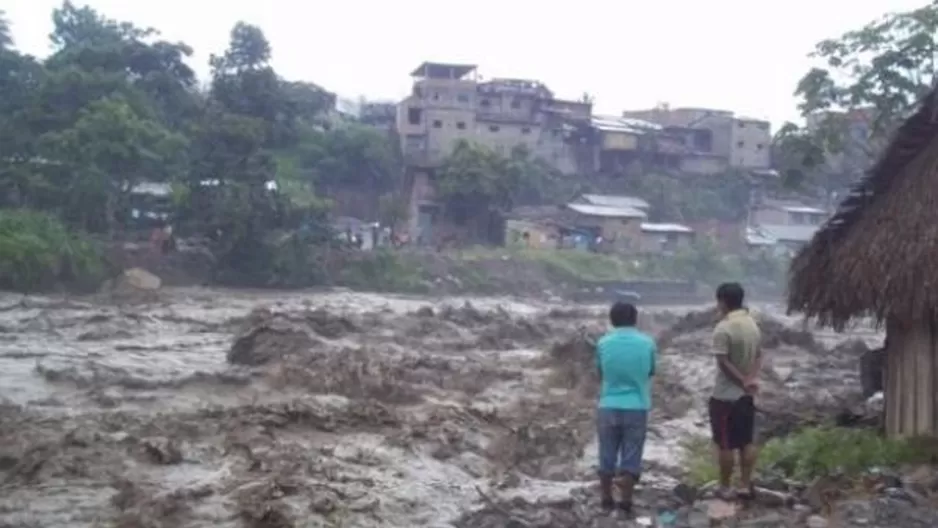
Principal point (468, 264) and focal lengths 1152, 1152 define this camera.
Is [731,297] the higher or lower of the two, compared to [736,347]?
higher

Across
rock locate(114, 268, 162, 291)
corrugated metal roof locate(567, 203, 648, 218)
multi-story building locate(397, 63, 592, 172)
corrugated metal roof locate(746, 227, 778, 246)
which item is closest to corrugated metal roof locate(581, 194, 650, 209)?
corrugated metal roof locate(567, 203, 648, 218)

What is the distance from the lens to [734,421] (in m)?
8.13

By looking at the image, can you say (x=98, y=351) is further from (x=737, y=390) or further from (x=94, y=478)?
(x=737, y=390)

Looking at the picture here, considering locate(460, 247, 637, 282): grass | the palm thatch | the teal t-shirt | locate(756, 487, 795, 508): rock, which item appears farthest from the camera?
locate(460, 247, 637, 282): grass

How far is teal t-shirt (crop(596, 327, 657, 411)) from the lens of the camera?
7785 mm

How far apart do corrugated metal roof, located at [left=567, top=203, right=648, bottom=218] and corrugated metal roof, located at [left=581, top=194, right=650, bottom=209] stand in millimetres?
534

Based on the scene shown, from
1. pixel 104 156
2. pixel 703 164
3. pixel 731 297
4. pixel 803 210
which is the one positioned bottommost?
pixel 731 297

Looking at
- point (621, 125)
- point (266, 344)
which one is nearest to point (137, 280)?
point (266, 344)

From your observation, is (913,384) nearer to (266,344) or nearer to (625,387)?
(625,387)

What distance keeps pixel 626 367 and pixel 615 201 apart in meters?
43.3

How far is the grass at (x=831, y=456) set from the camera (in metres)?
9.45

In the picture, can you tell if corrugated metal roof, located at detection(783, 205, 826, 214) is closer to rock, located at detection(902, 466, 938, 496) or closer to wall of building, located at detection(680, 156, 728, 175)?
wall of building, located at detection(680, 156, 728, 175)

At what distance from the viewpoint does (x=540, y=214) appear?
48.2m

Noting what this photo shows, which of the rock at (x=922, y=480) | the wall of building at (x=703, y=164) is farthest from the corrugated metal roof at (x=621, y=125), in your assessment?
the rock at (x=922, y=480)
